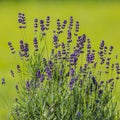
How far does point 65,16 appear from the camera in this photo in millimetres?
16000

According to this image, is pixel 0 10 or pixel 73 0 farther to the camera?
pixel 73 0

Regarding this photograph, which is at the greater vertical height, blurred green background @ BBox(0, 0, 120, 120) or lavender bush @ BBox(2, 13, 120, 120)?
blurred green background @ BBox(0, 0, 120, 120)

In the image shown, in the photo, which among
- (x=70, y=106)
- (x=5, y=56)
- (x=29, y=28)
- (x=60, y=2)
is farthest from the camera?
(x=60, y=2)

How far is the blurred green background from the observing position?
12961 millimetres

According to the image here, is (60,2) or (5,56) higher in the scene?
(60,2)

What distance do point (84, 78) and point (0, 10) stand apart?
12.8m

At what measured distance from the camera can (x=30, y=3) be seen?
18.3m

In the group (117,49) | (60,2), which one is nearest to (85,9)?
(60,2)

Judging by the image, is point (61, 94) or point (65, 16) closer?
point (61, 94)

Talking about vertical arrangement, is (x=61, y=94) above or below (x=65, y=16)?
below

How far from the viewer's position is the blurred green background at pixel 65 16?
12961 mm

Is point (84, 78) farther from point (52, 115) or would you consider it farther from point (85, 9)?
point (85, 9)

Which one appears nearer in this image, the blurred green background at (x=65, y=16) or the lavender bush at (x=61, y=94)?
the lavender bush at (x=61, y=94)

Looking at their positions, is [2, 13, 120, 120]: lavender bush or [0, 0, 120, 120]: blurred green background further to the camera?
[0, 0, 120, 120]: blurred green background
